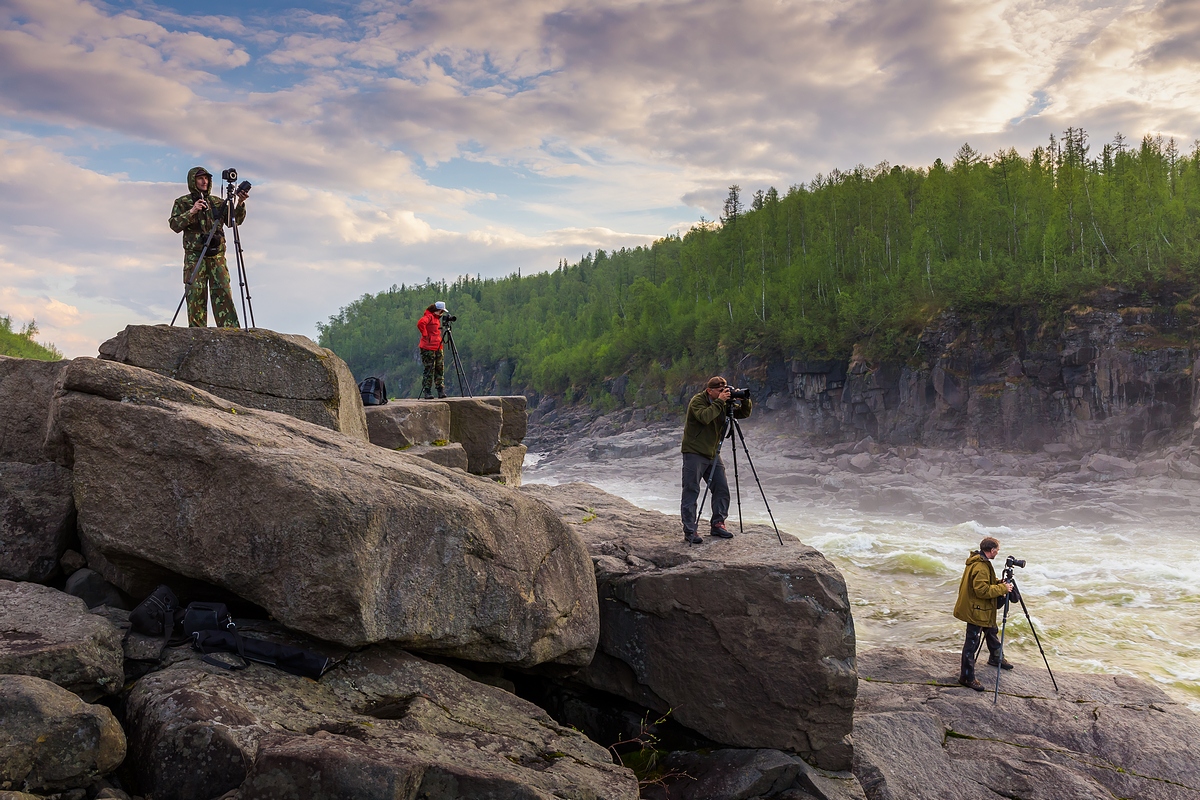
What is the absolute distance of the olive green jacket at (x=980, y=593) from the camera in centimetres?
1115

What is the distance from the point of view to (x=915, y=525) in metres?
30.8

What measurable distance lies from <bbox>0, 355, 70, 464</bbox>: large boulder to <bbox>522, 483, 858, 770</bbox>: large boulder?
6.22m

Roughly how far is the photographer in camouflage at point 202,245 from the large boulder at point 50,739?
607cm

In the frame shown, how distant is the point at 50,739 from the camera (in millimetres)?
4633

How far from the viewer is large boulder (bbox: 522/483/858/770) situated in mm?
8492

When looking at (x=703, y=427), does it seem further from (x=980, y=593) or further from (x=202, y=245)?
(x=202, y=245)

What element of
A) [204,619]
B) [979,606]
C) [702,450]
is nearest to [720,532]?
[702,450]

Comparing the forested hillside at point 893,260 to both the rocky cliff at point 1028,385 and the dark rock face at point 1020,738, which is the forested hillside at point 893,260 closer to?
the rocky cliff at point 1028,385

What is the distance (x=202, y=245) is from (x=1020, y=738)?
41.5 feet

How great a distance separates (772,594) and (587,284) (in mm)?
120024

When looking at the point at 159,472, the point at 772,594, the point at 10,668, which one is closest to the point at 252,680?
the point at 10,668

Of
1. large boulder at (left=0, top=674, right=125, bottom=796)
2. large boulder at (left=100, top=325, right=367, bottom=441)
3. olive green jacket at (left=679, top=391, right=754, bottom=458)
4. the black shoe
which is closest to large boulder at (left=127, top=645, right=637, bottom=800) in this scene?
large boulder at (left=0, top=674, right=125, bottom=796)

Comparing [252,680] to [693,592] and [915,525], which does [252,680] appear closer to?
[693,592]

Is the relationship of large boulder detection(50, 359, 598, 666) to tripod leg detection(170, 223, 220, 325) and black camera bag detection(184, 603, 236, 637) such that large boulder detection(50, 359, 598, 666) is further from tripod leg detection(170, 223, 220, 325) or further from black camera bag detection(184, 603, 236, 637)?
tripod leg detection(170, 223, 220, 325)
